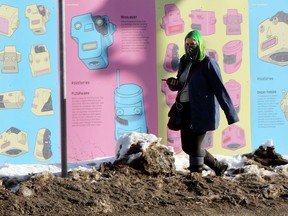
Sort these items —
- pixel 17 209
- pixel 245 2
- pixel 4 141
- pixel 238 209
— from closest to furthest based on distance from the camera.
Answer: pixel 17 209
pixel 238 209
pixel 4 141
pixel 245 2

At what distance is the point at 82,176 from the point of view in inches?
269

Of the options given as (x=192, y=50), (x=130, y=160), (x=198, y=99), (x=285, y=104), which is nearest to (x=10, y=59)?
(x=130, y=160)

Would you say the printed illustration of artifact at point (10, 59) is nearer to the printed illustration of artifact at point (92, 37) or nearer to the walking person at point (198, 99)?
the printed illustration of artifact at point (92, 37)

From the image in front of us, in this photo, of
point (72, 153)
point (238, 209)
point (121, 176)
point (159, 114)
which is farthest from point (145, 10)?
point (238, 209)

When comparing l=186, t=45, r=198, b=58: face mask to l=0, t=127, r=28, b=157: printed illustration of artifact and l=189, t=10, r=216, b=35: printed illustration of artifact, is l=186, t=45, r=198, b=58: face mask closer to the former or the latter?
l=189, t=10, r=216, b=35: printed illustration of artifact

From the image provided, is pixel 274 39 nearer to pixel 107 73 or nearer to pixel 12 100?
pixel 107 73

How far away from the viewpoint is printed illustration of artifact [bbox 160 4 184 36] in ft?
28.8

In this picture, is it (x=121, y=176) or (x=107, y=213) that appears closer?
(x=107, y=213)

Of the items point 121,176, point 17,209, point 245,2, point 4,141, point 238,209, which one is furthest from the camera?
point 245,2

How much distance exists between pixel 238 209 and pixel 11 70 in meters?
3.42

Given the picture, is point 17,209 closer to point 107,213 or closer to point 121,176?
point 107,213

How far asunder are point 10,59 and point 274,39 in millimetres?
3413

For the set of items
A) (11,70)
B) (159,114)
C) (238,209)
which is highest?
(11,70)

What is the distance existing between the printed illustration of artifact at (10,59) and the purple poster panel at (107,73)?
589mm
